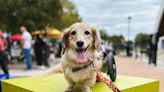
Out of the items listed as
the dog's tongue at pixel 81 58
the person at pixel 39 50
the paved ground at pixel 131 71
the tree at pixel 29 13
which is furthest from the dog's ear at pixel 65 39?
the tree at pixel 29 13

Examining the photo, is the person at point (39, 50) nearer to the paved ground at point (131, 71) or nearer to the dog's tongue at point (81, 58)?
the paved ground at point (131, 71)

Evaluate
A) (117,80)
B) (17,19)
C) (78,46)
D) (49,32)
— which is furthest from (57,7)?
(78,46)

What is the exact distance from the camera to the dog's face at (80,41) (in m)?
3.61

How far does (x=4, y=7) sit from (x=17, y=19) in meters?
1.08

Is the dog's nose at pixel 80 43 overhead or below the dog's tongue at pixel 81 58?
overhead

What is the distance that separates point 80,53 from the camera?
3.66 metres

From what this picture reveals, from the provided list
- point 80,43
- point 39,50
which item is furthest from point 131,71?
point 80,43

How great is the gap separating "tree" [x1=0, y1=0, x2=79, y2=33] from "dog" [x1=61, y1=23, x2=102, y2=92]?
17.1 metres

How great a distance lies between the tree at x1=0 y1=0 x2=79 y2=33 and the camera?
68.3 feet

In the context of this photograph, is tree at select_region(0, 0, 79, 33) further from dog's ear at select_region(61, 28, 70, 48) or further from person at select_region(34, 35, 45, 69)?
dog's ear at select_region(61, 28, 70, 48)

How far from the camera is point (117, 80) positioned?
5.08 meters

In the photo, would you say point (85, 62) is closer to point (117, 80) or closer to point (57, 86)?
point (57, 86)

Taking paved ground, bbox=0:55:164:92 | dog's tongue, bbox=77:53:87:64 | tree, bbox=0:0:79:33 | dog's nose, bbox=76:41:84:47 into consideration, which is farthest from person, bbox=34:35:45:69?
dog's nose, bbox=76:41:84:47

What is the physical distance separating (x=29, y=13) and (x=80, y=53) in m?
17.4
